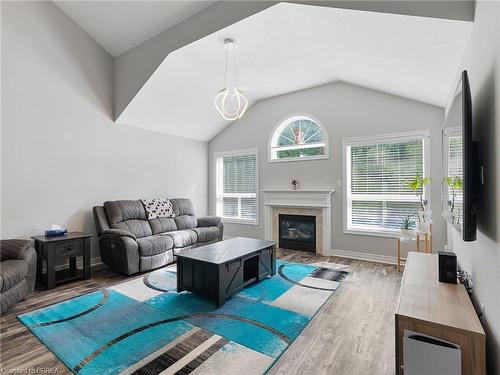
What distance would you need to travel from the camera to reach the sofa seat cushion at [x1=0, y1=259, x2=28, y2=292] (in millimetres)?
2500

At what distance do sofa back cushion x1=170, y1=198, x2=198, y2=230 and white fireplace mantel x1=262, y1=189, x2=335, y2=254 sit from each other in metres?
1.59

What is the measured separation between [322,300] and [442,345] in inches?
63.9

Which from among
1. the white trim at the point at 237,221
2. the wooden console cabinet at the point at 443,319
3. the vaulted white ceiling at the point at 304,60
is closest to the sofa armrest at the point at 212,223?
the white trim at the point at 237,221

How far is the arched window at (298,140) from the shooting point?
16.6ft

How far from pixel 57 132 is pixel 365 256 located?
17.8 ft

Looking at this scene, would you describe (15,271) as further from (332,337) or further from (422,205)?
(422,205)

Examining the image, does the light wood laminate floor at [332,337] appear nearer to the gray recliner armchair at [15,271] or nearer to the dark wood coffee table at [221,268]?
the gray recliner armchair at [15,271]

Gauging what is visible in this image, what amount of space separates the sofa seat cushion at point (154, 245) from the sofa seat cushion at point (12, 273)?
1.32m

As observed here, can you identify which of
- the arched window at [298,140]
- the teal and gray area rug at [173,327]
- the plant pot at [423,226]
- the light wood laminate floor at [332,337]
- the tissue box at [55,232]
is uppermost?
the arched window at [298,140]

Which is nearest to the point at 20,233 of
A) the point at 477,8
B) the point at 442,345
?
the point at 442,345

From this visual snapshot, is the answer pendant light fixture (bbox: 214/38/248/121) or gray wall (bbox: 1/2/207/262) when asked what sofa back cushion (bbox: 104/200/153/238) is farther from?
pendant light fixture (bbox: 214/38/248/121)

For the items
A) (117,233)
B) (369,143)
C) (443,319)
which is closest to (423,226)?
(369,143)

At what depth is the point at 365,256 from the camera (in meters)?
4.51

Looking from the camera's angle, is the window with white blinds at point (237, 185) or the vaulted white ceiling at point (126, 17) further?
the window with white blinds at point (237, 185)
